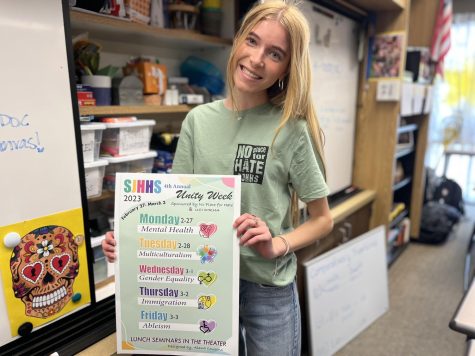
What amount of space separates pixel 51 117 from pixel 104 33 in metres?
0.66

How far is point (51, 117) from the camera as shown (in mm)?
Result: 946

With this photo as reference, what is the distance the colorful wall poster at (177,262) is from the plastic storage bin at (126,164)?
532 millimetres

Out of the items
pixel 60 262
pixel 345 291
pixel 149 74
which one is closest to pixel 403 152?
pixel 345 291

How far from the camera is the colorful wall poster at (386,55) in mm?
2428

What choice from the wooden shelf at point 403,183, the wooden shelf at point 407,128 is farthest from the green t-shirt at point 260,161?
the wooden shelf at point 403,183

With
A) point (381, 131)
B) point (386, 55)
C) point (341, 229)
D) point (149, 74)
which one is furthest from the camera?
point (381, 131)

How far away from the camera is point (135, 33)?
1433 mm

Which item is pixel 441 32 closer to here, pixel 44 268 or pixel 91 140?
pixel 91 140

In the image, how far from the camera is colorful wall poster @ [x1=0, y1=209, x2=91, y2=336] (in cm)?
92

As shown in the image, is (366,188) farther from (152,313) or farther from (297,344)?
(152,313)

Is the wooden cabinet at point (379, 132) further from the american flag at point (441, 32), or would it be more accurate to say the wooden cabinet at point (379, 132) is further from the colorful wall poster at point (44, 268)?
the colorful wall poster at point (44, 268)

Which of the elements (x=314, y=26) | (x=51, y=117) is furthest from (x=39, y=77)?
(x=314, y=26)

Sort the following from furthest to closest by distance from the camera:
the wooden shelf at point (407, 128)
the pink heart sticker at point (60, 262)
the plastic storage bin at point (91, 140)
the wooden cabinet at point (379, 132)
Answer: the wooden shelf at point (407, 128) < the wooden cabinet at point (379, 132) < the plastic storage bin at point (91, 140) < the pink heart sticker at point (60, 262)

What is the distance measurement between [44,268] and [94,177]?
0.40 m
